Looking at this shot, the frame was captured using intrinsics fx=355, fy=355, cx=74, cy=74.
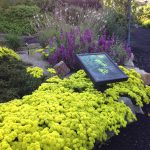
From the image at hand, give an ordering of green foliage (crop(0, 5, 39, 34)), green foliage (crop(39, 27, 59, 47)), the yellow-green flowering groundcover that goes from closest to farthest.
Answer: the yellow-green flowering groundcover
green foliage (crop(39, 27, 59, 47))
green foliage (crop(0, 5, 39, 34))

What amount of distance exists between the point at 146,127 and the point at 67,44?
2685 mm

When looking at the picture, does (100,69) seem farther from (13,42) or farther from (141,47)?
(141,47)

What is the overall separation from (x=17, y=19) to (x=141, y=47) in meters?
4.12

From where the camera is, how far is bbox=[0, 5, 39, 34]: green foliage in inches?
423

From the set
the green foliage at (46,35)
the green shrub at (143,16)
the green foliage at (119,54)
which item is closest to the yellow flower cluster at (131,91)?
the green foliage at (119,54)

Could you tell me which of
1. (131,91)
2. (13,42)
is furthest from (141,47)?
(131,91)

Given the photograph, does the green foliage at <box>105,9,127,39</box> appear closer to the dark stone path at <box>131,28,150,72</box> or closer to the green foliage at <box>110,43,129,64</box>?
the dark stone path at <box>131,28,150,72</box>

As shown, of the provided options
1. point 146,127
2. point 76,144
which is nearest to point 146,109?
point 146,127

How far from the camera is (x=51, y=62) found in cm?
671

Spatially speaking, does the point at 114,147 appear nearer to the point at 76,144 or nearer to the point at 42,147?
the point at 76,144

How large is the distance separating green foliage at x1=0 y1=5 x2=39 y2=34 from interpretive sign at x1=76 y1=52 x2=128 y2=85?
19.2 ft

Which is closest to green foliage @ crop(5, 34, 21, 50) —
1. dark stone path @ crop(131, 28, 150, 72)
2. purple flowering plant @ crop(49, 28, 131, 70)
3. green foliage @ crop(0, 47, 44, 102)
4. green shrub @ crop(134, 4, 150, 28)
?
purple flowering plant @ crop(49, 28, 131, 70)

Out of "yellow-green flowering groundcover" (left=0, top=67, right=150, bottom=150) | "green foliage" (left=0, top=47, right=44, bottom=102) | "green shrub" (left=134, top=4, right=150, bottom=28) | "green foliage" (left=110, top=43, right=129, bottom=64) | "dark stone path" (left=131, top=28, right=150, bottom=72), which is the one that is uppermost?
"yellow-green flowering groundcover" (left=0, top=67, right=150, bottom=150)

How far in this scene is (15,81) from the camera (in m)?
5.35
